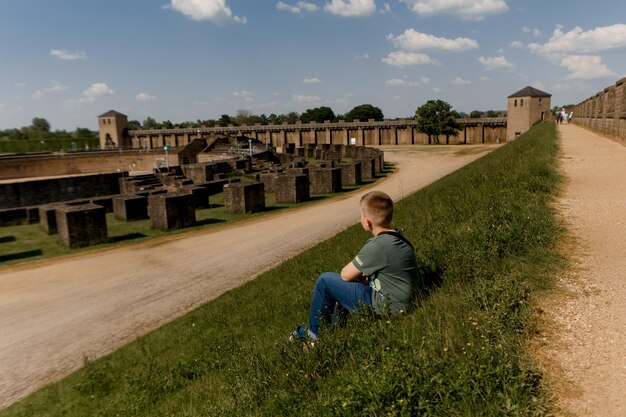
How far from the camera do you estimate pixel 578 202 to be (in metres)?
8.16

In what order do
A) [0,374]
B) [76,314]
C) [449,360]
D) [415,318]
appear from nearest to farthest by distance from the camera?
[449,360]
[415,318]
[0,374]
[76,314]

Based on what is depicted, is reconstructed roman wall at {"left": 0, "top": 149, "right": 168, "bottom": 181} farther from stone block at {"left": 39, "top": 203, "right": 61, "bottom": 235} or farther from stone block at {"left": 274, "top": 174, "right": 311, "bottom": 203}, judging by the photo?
stone block at {"left": 274, "top": 174, "right": 311, "bottom": 203}

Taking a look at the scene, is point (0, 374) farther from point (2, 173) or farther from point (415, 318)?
point (2, 173)

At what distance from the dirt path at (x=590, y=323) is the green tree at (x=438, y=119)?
196ft

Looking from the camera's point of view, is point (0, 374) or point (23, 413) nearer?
point (23, 413)

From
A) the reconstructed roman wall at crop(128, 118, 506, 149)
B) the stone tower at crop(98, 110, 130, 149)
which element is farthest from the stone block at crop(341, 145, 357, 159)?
the stone tower at crop(98, 110, 130, 149)

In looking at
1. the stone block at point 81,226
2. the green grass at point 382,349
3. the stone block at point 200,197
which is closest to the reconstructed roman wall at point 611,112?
the green grass at point 382,349

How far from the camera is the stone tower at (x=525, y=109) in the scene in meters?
58.8

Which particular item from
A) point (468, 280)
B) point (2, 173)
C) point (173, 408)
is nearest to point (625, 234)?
point (468, 280)

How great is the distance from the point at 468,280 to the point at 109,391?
5266mm

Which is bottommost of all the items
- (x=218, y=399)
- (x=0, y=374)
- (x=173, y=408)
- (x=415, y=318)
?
(x=0, y=374)

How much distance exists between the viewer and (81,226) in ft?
51.1

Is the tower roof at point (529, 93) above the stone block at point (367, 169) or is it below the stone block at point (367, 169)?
above

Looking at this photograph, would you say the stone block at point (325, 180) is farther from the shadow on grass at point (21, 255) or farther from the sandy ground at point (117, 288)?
the shadow on grass at point (21, 255)
